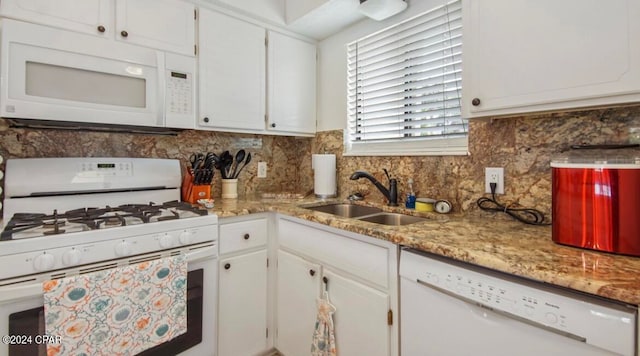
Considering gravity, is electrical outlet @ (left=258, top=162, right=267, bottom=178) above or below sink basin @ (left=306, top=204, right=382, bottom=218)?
above

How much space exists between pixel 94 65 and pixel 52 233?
32.5 inches

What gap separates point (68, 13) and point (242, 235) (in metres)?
1.36

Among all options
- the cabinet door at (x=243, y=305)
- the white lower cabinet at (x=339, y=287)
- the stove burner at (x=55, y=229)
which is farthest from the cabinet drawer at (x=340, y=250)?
the stove burner at (x=55, y=229)

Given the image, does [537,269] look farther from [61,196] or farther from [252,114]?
[61,196]

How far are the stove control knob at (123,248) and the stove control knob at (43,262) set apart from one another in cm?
20

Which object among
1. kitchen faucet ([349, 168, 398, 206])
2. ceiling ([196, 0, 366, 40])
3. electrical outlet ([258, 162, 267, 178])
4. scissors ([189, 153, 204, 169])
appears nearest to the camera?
kitchen faucet ([349, 168, 398, 206])

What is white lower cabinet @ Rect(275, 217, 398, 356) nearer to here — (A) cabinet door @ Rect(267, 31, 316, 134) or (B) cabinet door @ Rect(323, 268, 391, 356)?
(B) cabinet door @ Rect(323, 268, 391, 356)

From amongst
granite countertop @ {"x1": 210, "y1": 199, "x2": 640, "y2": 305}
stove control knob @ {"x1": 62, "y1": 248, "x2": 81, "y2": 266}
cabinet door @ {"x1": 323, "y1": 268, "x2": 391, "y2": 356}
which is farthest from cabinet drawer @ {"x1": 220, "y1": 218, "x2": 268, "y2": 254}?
stove control knob @ {"x1": 62, "y1": 248, "x2": 81, "y2": 266}

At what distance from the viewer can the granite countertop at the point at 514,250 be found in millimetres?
721

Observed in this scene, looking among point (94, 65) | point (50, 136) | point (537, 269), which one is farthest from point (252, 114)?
point (537, 269)

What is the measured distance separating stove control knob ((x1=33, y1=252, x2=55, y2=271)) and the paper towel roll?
4.89 feet

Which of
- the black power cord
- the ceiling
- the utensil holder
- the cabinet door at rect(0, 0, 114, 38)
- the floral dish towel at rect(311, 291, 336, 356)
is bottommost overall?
the floral dish towel at rect(311, 291, 336, 356)

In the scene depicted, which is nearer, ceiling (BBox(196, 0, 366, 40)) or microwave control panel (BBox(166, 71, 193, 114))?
microwave control panel (BBox(166, 71, 193, 114))

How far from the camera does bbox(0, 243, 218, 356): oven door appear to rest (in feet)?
3.53
